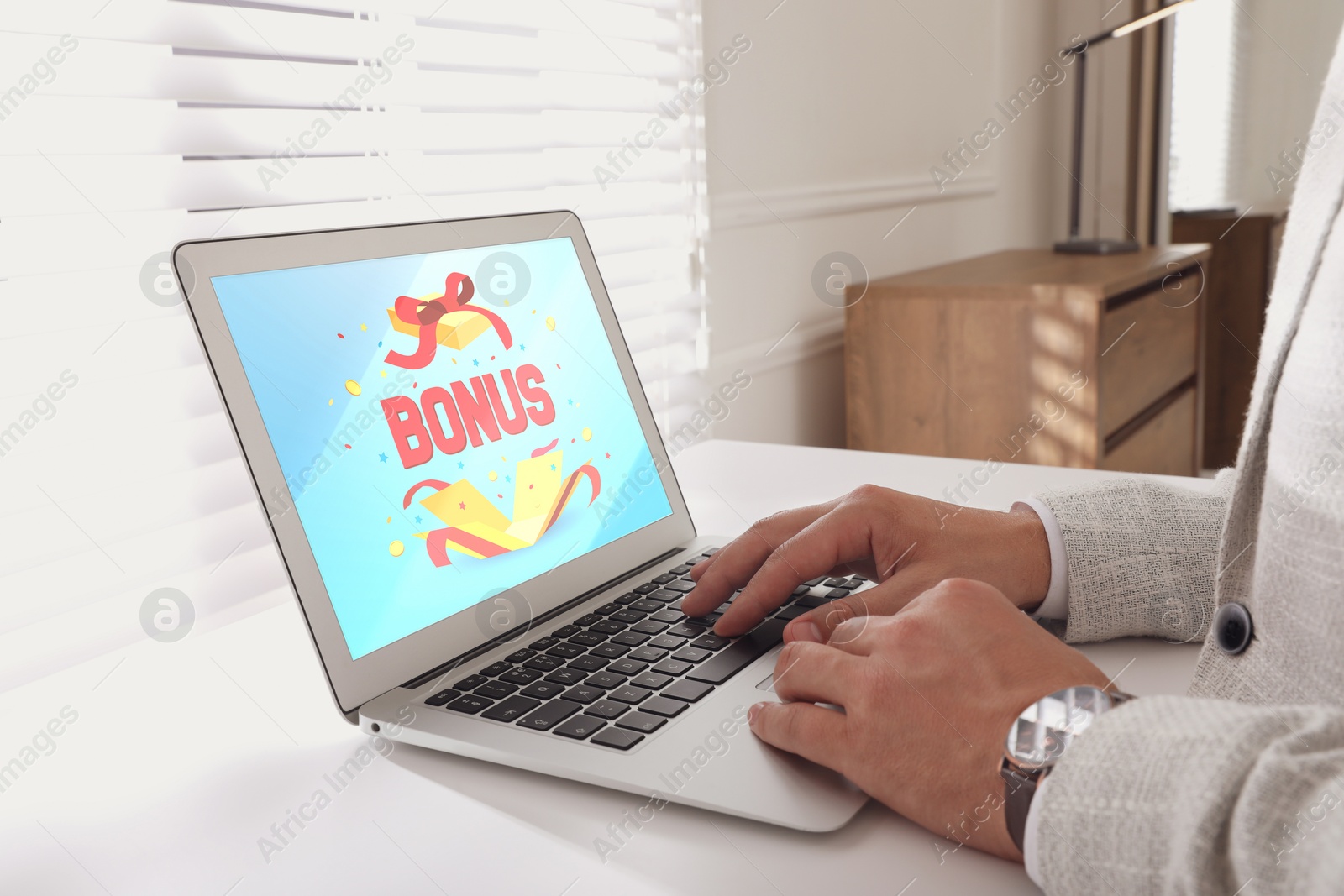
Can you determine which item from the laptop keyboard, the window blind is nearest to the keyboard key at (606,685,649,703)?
the laptop keyboard

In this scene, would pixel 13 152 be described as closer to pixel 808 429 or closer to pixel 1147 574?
pixel 1147 574

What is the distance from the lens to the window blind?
0.85 meters

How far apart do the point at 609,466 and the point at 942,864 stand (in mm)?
438

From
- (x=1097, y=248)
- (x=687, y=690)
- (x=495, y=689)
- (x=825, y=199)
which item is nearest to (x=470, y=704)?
(x=495, y=689)

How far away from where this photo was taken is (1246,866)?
1.17 feet

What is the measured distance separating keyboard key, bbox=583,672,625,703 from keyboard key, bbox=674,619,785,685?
4 cm

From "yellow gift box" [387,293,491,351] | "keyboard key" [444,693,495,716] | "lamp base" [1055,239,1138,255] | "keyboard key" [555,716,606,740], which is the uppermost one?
"yellow gift box" [387,293,491,351]

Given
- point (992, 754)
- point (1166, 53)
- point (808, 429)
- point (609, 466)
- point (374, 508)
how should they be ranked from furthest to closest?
point (1166, 53) < point (808, 429) < point (609, 466) < point (374, 508) < point (992, 754)

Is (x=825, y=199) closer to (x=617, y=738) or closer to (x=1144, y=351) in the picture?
(x=1144, y=351)

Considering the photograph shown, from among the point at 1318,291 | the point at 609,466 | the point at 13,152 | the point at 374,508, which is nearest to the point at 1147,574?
the point at 1318,291

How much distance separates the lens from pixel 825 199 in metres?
2.00

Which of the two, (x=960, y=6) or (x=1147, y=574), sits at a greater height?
(x=960, y=6)

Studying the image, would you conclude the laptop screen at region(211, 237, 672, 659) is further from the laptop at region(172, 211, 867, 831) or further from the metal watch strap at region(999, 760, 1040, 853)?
the metal watch strap at region(999, 760, 1040, 853)

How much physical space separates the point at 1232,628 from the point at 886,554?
24 cm
